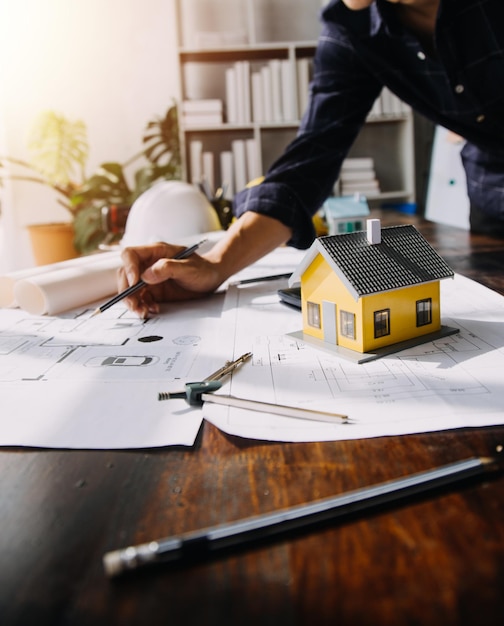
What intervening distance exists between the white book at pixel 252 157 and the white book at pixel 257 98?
5.1 inches

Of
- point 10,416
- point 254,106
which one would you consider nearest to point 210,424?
point 10,416

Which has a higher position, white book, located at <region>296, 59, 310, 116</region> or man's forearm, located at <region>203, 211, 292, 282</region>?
white book, located at <region>296, 59, 310, 116</region>

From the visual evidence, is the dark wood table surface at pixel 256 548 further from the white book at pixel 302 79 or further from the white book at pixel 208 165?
the white book at pixel 302 79

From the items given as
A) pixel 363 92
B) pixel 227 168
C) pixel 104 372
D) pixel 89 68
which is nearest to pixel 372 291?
pixel 104 372

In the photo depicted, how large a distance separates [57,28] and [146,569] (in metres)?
4.13

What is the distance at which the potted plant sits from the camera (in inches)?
134

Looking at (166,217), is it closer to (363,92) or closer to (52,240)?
(363,92)

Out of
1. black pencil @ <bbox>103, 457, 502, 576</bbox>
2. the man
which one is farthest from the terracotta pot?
black pencil @ <bbox>103, 457, 502, 576</bbox>

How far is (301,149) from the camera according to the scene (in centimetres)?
123

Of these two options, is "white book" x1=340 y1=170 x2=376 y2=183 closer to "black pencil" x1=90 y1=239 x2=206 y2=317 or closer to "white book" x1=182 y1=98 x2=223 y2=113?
"white book" x1=182 y1=98 x2=223 y2=113

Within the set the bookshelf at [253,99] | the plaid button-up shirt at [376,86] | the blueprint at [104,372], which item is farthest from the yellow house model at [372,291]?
the bookshelf at [253,99]

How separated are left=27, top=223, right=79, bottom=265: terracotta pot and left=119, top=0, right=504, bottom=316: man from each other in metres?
2.52

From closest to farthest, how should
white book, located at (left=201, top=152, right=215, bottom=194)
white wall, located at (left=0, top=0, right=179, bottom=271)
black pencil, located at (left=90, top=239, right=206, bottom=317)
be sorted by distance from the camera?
black pencil, located at (left=90, top=239, right=206, bottom=317) → white book, located at (left=201, top=152, right=215, bottom=194) → white wall, located at (left=0, top=0, right=179, bottom=271)

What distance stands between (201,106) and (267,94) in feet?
1.23
